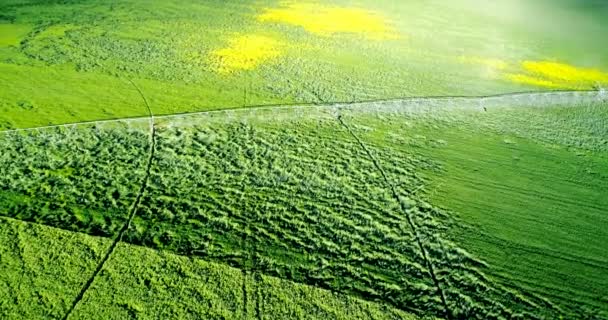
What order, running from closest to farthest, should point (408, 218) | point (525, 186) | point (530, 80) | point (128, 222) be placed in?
point (128, 222) < point (408, 218) < point (525, 186) < point (530, 80)

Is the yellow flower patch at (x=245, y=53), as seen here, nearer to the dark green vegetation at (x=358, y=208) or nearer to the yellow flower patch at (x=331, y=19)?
the yellow flower patch at (x=331, y=19)

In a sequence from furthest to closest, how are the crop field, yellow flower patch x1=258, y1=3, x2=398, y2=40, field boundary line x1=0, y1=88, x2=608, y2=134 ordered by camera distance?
yellow flower patch x1=258, y1=3, x2=398, y2=40 < field boundary line x1=0, y1=88, x2=608, y2=134 < the crop field

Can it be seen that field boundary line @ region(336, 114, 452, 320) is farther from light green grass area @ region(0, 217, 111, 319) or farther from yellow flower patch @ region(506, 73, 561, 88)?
yellow flower patch @ region(506, 73, 561, 88)

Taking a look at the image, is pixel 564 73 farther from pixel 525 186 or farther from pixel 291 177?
pixel 291 177

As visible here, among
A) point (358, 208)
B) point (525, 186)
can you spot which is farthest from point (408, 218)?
point (525, 186)

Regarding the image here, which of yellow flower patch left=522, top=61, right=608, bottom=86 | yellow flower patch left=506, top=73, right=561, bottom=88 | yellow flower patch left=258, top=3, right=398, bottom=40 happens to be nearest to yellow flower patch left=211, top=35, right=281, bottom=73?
yellow flower patch left=258, top=3, right=398, bottom=40
